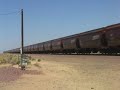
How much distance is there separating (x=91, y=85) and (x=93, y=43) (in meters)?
28.2

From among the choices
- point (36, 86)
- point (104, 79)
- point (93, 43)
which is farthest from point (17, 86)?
point (93, 43)

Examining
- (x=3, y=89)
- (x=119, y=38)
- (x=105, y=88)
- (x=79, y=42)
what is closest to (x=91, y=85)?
(x=105, y=88)

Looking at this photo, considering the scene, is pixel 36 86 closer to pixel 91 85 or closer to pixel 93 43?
pixel 91 85

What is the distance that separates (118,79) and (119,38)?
62.6 ft

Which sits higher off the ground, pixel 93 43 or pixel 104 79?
pixel 93 43

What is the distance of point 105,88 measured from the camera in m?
11.7

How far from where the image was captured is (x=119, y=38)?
3228cm

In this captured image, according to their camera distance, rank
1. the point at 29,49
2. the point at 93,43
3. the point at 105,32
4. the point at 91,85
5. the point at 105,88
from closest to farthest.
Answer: the point at 105,88 < the point at 91,85 < the point at 105,32 < the point at 93,43 < the point at 29,49

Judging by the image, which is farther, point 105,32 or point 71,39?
point 71,39

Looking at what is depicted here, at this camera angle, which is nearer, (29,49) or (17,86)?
(17,86)

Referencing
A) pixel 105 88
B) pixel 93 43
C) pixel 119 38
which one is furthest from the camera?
pixel 93 43

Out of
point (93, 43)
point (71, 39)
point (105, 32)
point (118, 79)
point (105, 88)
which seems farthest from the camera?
point (71, 39)

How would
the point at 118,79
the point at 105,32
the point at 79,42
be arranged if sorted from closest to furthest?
the point at 118,79
the point at 105,32
the point at 79,42

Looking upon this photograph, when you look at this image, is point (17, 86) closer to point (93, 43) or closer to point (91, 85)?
point (91, 85)
